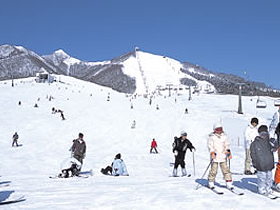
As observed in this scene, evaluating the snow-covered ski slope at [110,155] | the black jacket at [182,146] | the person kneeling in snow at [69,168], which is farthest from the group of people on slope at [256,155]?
the person kneeling in snow at [69,168]

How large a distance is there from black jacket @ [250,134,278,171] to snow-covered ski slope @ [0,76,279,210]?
0.63 m

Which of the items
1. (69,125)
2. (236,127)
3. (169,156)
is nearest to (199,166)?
(169,156)

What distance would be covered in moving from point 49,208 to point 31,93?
4989 centimetres

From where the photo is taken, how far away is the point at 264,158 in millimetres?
6445

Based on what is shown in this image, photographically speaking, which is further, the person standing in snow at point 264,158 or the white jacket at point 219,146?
the white jacket at point 219,146

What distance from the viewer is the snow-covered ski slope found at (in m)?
6.48

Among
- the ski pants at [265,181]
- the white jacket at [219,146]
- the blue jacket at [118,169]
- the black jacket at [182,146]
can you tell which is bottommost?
the blue jacket at [118,169]

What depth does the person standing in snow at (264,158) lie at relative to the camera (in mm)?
6430

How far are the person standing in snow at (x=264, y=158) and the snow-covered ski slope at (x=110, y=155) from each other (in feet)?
0.97

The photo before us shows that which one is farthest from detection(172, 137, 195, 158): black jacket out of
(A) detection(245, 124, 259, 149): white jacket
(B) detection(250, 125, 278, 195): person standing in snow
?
(B) detection(250, 125, 278, 195): person standing in snow

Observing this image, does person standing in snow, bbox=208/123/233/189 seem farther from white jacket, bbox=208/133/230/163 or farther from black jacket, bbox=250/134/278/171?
black jacket, bbox=250/134/278/171

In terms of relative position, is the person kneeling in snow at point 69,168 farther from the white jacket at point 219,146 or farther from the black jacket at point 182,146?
the white jacket at point 219,146

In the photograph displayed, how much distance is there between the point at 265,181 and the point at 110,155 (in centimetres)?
1330

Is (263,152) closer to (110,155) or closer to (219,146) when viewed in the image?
(219,146)
